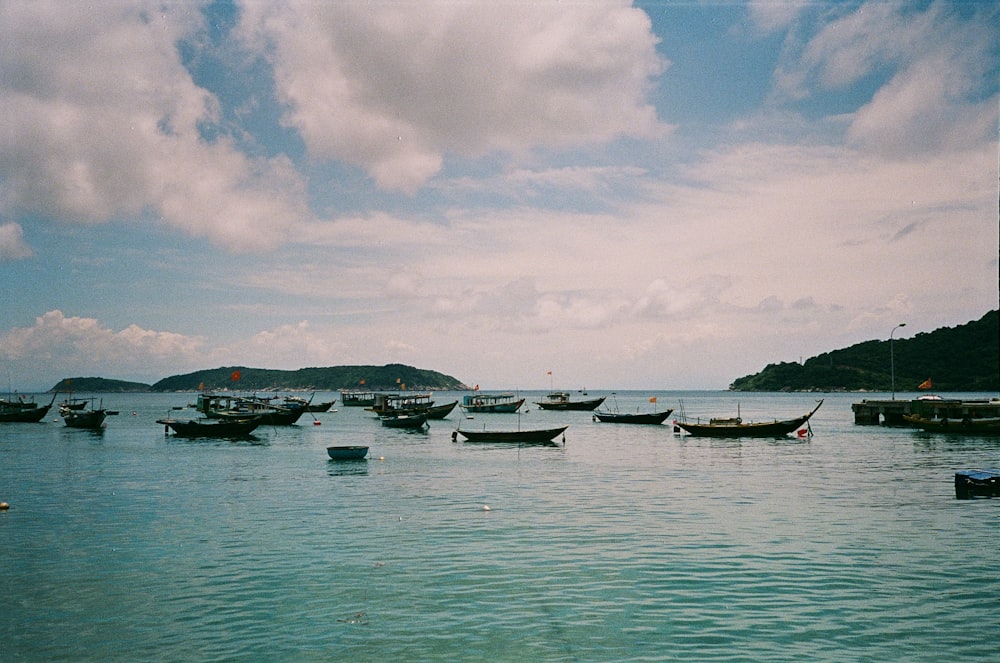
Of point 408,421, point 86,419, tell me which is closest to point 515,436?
point 408,421

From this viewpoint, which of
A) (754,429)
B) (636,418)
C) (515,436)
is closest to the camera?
(515,436)

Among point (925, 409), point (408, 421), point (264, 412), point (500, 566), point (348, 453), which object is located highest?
point (925, 409)

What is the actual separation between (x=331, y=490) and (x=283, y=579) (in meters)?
20.1

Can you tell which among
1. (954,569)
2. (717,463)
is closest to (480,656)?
(954,569)

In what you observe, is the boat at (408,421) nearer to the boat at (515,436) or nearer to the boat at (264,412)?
the boat at (264,412)

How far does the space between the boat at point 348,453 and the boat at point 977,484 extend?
4122 cm

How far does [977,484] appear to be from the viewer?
112 feet

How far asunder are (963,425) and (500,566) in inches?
2843

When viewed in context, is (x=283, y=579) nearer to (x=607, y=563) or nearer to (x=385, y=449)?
(x=607, y=563)

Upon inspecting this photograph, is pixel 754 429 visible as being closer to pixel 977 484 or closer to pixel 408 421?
pixel 977 484

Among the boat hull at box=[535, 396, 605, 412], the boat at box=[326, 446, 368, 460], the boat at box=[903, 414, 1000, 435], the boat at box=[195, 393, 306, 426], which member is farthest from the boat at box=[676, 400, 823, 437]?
the boat hull at box=[535, 396, 605, 412]

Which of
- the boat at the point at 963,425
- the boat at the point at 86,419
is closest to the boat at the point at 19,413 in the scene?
the boat at the point at 86,419

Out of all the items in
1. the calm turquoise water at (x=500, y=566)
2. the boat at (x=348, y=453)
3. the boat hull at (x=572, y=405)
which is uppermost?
the boat hull at (x=572, y=405)

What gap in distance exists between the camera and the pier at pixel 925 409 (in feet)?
252
